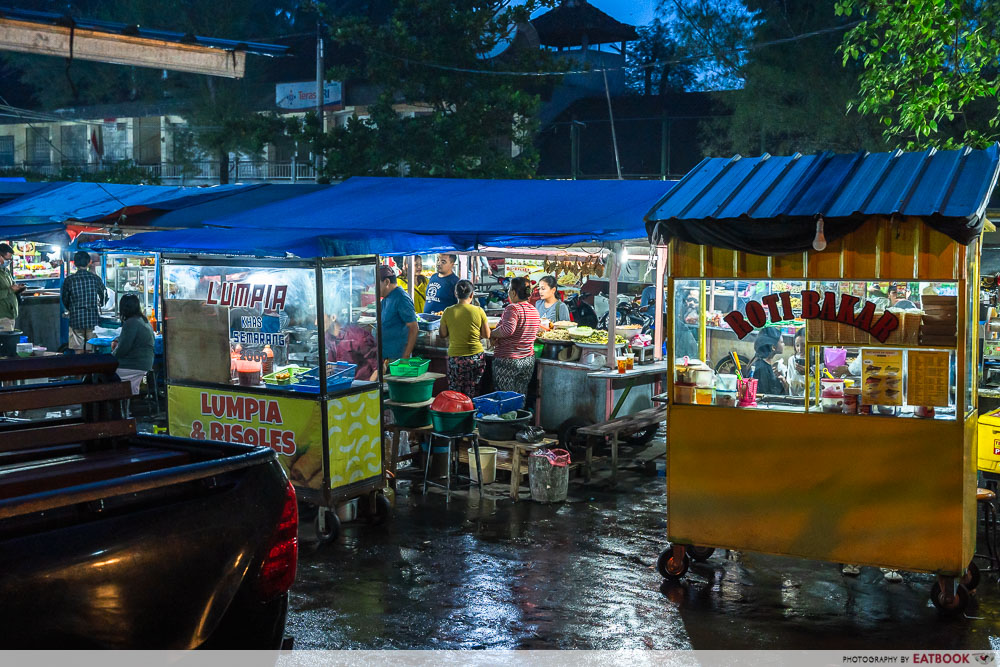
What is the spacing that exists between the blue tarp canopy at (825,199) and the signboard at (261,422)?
3.31 metres

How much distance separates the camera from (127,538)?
3.11 meters

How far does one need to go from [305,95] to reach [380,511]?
1065 inches

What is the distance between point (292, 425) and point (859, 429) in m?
4.40

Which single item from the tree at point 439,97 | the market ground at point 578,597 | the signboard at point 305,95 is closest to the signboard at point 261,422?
the market ground at point 578,597

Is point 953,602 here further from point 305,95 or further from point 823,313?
point 305,95

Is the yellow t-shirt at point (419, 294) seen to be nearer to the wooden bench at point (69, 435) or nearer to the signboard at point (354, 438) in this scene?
the signboard at point (354, 438)

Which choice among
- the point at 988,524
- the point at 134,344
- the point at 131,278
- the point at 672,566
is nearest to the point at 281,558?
the point at 672,566

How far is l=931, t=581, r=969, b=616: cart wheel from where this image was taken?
6.22 m

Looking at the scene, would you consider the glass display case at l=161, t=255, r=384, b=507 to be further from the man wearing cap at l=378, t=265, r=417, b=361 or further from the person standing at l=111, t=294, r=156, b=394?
the person standing at l=111, t=294, r=156, b=394

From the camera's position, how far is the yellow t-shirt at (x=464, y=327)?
1069cm

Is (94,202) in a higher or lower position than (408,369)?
higher

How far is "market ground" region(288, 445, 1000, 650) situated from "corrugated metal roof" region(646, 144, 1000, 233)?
2496 mm

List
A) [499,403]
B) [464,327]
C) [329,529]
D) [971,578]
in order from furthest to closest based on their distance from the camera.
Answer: [464,327] < [499,403] < [329,529] < [971,578]

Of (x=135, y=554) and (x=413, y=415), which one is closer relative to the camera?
(x=135, y=554)
